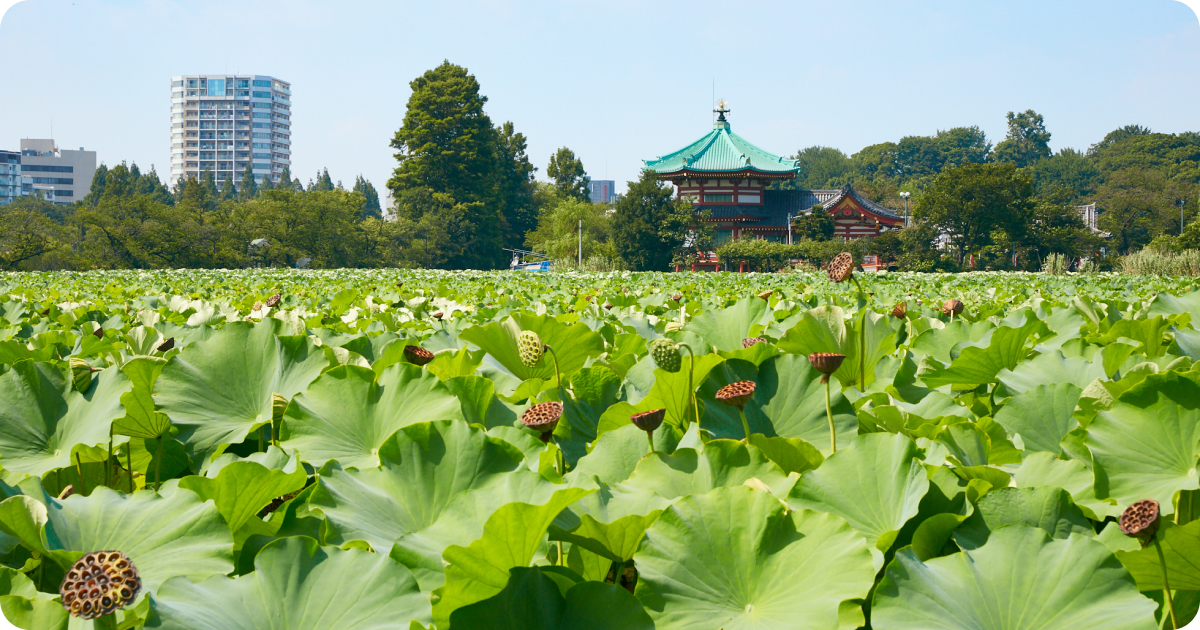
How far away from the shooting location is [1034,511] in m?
0.59

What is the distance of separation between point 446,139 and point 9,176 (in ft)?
259

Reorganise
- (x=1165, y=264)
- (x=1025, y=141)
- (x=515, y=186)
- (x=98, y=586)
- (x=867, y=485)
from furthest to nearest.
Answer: (x=1025, y=141) → (x=515, y=186) → (x=1165, y=264) → (x=867, y=485) → (x=98, y=586)

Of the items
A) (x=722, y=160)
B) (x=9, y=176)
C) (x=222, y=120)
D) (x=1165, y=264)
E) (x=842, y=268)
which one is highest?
(x=222, y=120)

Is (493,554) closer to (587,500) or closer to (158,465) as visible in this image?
(587,500)

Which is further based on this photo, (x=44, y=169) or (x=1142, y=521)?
(x=44, y=169)

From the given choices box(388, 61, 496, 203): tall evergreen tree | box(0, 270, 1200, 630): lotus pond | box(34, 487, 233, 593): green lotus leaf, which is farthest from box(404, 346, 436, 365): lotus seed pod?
box(388, 61, 496, 203): tall evergreen tree

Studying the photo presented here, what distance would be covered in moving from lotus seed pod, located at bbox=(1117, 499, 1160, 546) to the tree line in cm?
2311

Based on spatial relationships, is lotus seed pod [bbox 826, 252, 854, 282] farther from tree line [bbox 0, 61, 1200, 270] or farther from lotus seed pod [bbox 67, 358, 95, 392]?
tree line [bbox 0, 61, 1200, 270]

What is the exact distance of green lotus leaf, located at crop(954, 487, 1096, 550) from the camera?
582mm

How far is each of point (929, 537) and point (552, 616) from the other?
0.97 ft

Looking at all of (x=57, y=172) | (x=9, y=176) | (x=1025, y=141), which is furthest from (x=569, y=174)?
(x=9, y=176)

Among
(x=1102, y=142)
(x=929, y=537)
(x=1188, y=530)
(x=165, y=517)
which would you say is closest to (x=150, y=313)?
(x=165, y=517)

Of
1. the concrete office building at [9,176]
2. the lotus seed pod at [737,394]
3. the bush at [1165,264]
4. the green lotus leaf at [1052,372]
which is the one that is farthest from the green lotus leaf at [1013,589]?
the concrete office building at [9,176]

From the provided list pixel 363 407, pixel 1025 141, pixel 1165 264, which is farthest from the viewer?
pixel 1025 141
